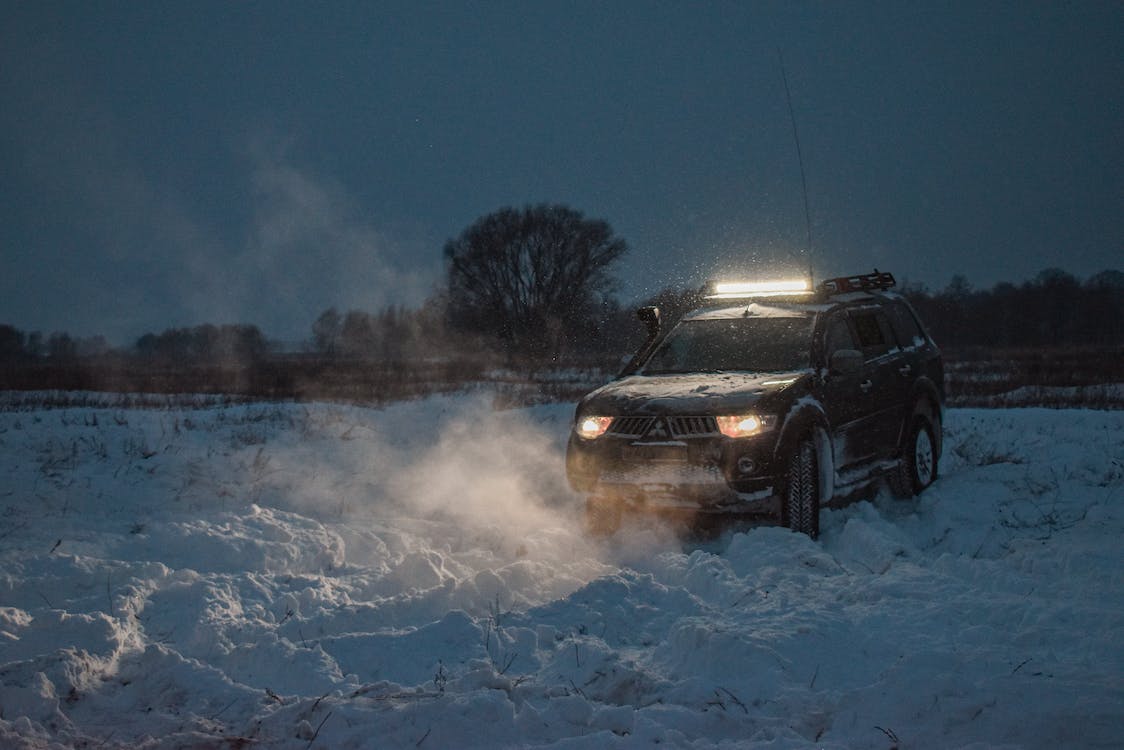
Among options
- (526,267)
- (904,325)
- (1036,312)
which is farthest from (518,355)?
(1036,312)

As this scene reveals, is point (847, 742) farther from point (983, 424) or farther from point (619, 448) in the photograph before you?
point (983, 424)

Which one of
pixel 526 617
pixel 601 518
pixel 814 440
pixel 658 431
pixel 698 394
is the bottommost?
pixel 526 617

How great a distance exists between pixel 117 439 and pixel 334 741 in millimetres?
7919

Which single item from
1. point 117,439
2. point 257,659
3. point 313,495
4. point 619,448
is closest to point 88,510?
point 313,495

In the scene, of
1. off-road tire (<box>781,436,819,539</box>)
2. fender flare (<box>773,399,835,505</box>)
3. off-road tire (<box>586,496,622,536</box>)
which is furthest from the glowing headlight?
off-road tire (<box>781,436,819,539</box>)

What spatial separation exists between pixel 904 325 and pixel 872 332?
965 mm

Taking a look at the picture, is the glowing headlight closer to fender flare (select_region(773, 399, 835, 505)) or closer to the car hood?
the car hood

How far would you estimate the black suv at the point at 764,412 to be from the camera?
658 centimetres

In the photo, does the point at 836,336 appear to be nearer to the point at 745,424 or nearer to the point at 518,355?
the point at 745,424

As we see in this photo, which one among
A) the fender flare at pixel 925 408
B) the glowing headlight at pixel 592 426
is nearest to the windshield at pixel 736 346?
the glowing headlight at pixel 592 426

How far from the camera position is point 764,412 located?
6613mm

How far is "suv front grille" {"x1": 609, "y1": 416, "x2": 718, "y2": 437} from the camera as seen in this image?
21.7 ft

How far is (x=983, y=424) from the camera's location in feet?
41.8

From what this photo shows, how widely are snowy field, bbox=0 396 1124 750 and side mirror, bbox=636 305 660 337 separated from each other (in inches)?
78.1
